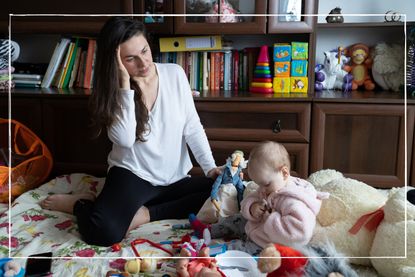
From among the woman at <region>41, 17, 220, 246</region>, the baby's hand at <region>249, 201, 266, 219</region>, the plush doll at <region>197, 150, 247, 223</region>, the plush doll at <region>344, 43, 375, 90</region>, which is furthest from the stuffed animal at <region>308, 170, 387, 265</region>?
the plush doll at <region>344, 43, 375, 90</region>

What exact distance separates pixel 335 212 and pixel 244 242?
0.60 ft

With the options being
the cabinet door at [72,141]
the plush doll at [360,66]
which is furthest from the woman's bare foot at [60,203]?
the plush doll at [360,66]

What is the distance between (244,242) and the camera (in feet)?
2.84

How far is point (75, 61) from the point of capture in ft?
4.68

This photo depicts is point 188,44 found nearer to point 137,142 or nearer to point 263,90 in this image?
point 263,90

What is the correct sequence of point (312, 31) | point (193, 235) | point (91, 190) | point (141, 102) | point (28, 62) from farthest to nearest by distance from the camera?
1. point (28, 62)
2. point (312, 31)
3. point (91, 190)
4. point (141, 102)
5. point (193, 235)

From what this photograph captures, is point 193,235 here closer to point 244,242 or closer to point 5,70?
point 244,242

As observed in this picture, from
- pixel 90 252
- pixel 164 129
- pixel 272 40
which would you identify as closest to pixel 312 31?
pixel 272 40

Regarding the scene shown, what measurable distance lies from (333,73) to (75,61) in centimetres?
85

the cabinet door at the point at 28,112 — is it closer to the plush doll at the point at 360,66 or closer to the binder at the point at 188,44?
the binder at the point at 188,44

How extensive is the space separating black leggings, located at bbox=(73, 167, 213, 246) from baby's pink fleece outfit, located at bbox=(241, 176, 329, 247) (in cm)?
32

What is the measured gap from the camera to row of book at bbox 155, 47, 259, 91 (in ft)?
4.66

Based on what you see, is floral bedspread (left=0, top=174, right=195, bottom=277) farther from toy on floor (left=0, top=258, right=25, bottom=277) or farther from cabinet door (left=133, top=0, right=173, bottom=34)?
cabinet door (left=133, top=0, right=173, bottom=34)

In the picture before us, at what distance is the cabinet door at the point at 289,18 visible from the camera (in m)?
1.40
